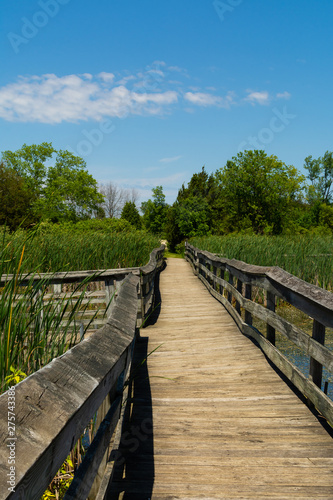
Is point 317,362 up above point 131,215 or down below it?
below

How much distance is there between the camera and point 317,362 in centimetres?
294

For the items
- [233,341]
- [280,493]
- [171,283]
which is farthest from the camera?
[171,283]

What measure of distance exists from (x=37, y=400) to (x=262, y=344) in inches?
154

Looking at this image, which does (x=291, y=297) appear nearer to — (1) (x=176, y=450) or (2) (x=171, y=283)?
(1) (x=176, y=450)

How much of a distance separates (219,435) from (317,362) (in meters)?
1.00

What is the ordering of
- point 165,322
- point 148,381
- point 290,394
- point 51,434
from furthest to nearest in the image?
point 165,322, point 148,381, point 290,394, point 51,434

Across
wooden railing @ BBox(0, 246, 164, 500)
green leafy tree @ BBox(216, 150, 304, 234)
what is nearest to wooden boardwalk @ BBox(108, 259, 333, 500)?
wooden railing @ BBox(0, 246, 164, 500)

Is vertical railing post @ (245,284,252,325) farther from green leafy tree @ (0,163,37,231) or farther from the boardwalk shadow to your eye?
green leafy tree @ (0,163,37,231)

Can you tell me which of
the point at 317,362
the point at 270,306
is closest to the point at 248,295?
the point at 270,306

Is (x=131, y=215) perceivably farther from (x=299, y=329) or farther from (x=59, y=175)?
(x=299, y=329)

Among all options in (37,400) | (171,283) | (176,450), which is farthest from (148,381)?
(171,283)

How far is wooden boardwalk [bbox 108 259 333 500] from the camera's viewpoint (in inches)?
83.9

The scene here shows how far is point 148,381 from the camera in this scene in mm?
3748

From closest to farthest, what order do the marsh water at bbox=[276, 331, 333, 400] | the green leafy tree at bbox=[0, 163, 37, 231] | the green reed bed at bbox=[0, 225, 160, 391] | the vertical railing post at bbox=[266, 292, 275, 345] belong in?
→ 1. the green reed bed at bbox=[0, 225, 160, 391]
2. the vertical railing post at bbox=[266, 292, 275, 345]
3. the marsh water at bbox=[276, 331, 333, 400]
4. the green leafy tree at bbox=[0, 163, 37, 231]
